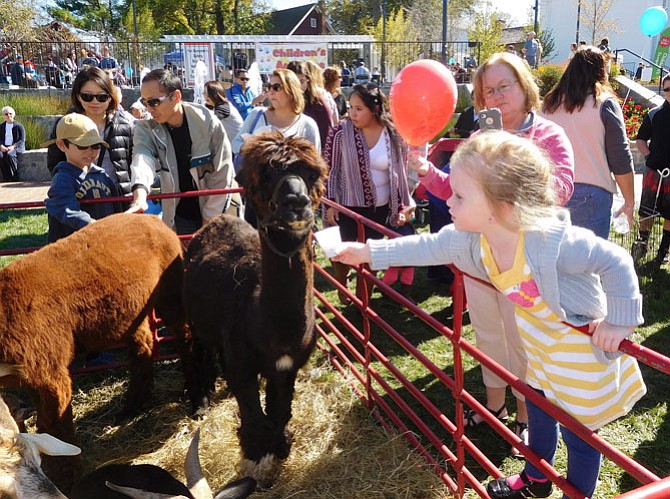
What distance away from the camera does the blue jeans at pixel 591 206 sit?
3961 millimetres

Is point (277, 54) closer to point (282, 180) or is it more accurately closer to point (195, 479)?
point (282, 180)

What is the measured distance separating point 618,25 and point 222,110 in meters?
39.6

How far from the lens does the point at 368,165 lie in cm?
512

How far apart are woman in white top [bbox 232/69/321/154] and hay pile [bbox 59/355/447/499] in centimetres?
207

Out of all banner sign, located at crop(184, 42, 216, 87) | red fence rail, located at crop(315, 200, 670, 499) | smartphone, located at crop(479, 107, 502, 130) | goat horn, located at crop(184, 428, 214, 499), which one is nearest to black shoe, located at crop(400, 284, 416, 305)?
red fence rail, located at crop(315, 200, 670, 499)

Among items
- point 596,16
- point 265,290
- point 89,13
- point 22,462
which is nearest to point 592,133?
point 265,290

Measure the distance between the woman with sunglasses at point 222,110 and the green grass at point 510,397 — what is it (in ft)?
7.61

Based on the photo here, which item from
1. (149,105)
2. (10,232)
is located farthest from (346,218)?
(10,232)

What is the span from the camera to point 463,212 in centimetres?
213

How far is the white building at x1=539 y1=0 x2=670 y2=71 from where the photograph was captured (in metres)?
41.3

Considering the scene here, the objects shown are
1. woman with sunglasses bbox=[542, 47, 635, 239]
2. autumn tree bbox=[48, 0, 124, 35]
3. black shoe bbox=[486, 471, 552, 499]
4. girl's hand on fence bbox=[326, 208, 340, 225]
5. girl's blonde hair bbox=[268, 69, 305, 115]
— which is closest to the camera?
black shoe bbox=[486, 471, 552, 499]

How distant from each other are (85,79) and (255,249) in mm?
2270

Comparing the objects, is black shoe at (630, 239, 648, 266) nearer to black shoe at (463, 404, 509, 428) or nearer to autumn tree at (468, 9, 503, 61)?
black shoe at (463, 404, 509, 428)

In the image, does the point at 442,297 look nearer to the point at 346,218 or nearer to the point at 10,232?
the point at 346,218
